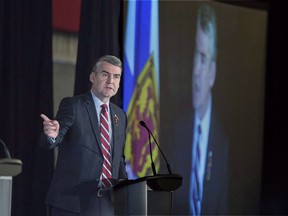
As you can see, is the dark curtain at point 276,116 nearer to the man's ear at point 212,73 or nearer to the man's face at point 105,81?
the man's ear at point 212,73

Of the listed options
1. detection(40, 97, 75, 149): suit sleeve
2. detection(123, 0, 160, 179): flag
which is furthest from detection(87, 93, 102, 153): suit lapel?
detection(123, 0, 160, 179): flag

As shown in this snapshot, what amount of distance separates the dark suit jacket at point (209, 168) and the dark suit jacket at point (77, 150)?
2.20 metres

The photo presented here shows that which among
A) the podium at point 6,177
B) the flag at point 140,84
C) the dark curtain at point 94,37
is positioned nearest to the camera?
the podium at point 6,177

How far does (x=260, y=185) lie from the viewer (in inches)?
278

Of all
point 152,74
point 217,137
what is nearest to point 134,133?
point 152,74

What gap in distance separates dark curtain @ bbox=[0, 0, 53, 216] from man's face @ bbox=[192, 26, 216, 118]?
172 cm

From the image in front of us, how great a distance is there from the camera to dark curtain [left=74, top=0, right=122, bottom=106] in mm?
5656

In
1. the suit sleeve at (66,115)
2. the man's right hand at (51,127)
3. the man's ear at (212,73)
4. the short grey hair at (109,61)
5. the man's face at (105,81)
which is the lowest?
the man's right hand at (51,127)

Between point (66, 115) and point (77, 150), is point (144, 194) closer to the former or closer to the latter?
point (77, 150)

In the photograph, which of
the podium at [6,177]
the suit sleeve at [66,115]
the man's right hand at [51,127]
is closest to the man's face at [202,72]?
the suit sleeve at [66,115]

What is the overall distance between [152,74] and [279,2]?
1663 mm

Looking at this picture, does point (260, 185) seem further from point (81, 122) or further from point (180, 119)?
point (81, 122)

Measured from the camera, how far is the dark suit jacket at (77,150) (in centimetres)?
425

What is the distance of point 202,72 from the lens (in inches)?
263
